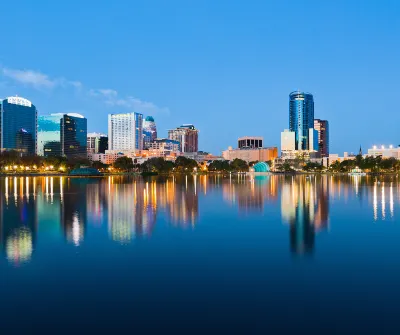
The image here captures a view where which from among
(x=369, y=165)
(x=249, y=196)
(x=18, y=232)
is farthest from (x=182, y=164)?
(x=18, y=232)

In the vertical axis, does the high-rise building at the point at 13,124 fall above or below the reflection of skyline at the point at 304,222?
above

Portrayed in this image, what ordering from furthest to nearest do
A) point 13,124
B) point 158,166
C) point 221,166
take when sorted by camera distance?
1. point 13,124
2. point 221,166
3. point 158,166

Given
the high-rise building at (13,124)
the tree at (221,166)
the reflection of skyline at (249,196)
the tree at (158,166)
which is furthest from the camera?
the high-rise building at (13,124)

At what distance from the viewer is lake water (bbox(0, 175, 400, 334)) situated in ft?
26.1

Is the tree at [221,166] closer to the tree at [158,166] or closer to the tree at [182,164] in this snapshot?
the tree at [182,164]

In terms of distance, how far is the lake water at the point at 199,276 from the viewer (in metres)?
7.95

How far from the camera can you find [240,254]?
44.1ft

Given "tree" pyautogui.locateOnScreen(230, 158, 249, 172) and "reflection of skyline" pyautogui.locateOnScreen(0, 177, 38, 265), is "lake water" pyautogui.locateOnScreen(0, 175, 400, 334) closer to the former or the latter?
"reflection of skyline" pyautogui.locateOnScreen(0, 177, 38, 265)

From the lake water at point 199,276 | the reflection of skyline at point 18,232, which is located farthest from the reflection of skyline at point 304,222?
the reflection of skyline at point 18,232

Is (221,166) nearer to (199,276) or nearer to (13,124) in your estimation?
(13,124)

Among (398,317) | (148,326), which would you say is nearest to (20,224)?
(148,326)

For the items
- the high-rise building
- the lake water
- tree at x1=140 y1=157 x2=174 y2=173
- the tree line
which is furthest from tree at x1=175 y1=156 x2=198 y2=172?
the lake water

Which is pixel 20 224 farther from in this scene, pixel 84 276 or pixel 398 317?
pixel 398 317

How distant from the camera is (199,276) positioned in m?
10.9
